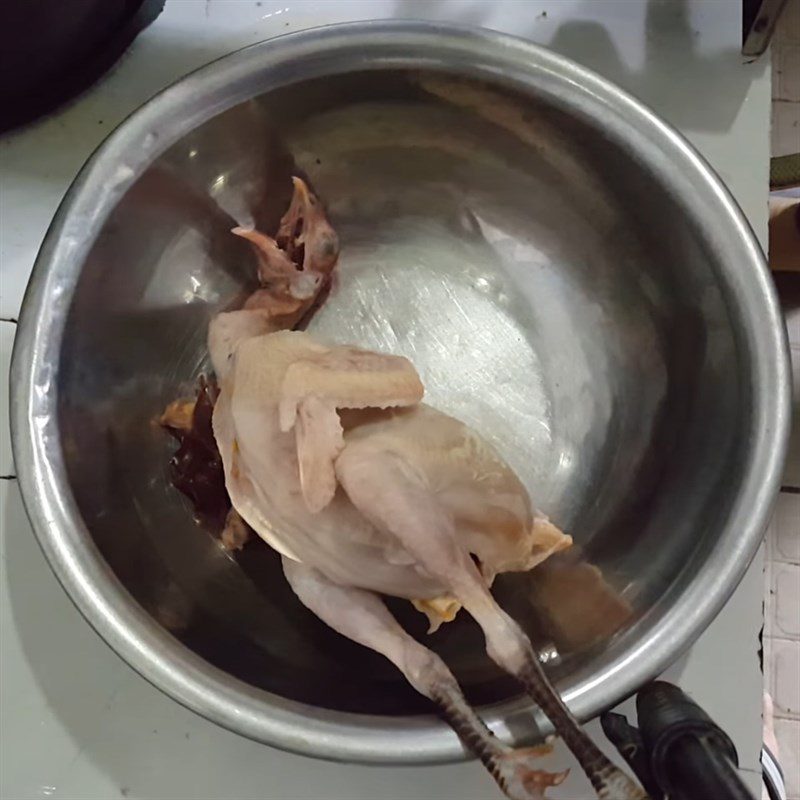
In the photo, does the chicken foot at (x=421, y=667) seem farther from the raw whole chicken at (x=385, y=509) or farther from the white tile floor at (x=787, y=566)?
the white tile floor at (x=787, y=566)

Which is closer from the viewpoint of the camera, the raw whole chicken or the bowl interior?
the raw whole chicken

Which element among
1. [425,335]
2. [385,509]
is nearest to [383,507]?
[385,509]

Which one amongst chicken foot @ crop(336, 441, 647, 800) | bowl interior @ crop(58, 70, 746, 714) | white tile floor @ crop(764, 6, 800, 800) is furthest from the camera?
white tile floor @ crop(764, 6, 800, 800)

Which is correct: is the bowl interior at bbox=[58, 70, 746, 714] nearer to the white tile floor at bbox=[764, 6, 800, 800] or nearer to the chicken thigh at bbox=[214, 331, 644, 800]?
the chicken thigh at bbox=[214, 331, 644, 800]

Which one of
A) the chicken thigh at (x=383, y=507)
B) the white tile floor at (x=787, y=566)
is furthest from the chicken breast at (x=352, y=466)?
the white tile floor at (x=787, y=566)

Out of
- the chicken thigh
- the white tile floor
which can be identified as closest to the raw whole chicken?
the chicken thigh

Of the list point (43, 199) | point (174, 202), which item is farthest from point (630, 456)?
point (43, 199)

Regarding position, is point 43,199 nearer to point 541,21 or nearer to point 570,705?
point 541,21
